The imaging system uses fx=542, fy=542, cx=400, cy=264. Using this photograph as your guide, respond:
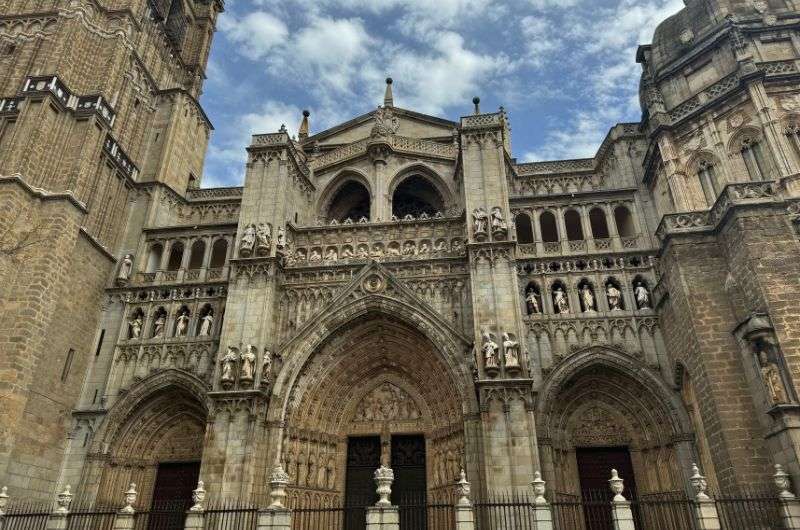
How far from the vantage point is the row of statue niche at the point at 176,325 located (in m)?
21.0

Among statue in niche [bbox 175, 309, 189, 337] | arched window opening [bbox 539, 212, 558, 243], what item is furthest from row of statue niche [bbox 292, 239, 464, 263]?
statue in niche [bbox 175, 309, 189, 337]

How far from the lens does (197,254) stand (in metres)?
24.5

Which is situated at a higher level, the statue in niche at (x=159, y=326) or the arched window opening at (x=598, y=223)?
the arched window opening at (x=598, y=223)

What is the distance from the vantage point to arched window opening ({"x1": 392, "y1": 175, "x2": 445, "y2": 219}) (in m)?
25.9

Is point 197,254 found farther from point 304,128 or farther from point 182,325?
point 304,128

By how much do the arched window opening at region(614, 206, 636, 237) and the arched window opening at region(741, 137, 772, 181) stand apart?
169 inches

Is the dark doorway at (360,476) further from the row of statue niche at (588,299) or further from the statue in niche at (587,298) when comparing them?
the statue in niche at (587,298)

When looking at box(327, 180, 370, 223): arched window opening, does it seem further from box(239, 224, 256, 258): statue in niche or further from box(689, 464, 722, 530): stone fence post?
box(689, 464, 722, 530): stone fence post

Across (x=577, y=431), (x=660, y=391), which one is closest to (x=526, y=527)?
(x=577, y=431)

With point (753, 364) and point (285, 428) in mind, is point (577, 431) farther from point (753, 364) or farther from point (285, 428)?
point (285, 428)

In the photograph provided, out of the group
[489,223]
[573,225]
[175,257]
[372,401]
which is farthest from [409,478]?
[175,257]

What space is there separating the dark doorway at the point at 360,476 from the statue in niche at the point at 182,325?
771 cm

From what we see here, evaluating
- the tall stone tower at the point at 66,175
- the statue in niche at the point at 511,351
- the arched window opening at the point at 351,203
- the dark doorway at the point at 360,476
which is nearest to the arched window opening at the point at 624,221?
the statue in niche at the point at 511,351

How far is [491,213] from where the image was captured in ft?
66.2
